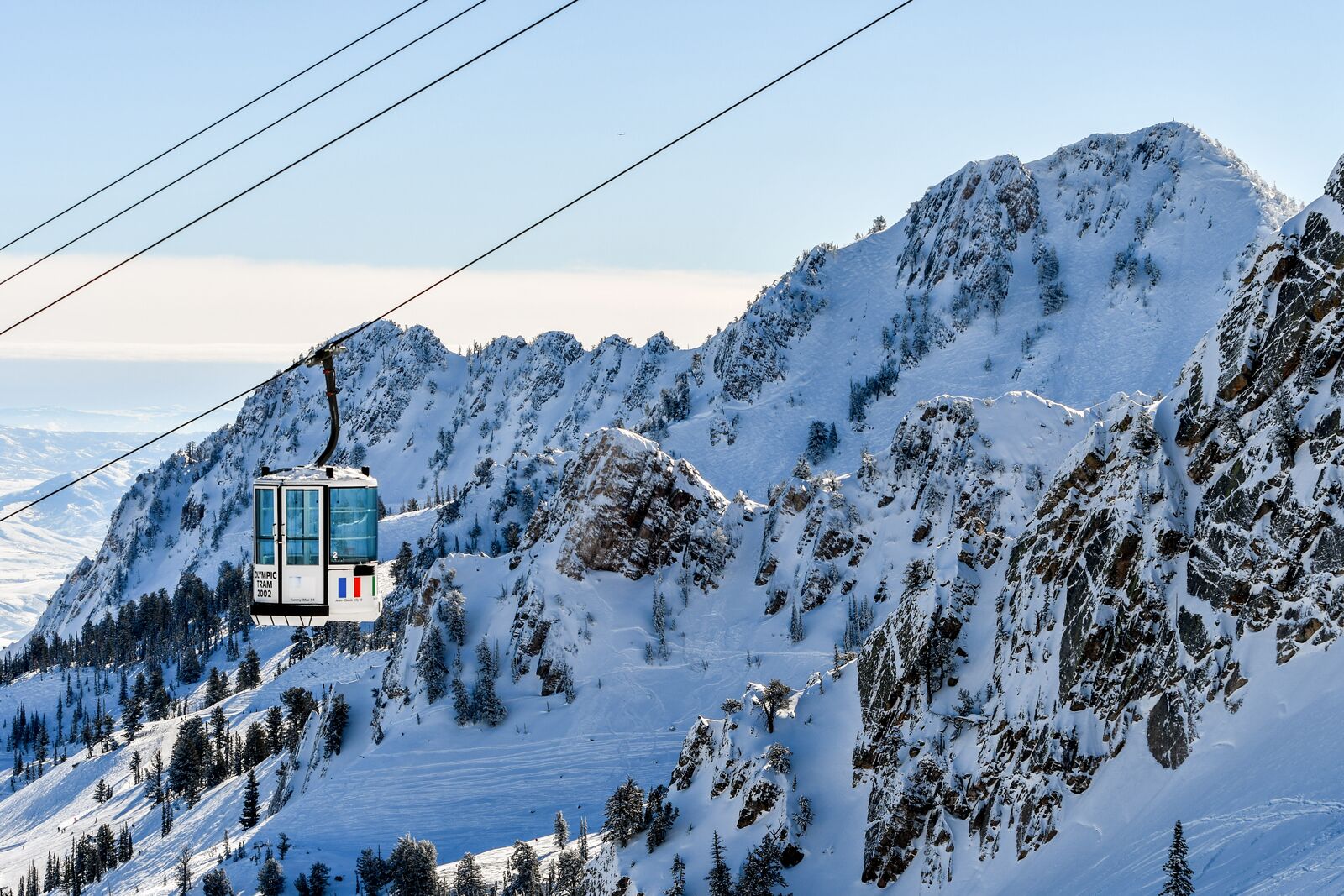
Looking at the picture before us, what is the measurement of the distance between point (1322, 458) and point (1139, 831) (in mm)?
15670

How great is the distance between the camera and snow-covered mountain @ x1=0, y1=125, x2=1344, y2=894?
166 ft

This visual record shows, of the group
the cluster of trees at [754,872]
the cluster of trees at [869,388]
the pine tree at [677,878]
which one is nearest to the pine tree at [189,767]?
the cluster of trees at [869,388]

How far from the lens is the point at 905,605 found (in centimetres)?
7262

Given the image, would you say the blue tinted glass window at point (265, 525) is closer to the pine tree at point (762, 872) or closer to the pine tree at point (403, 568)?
the pine tree at point (762, 872)

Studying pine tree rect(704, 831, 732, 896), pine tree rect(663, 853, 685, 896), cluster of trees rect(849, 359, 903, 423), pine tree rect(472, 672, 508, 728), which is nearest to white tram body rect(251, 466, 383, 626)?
pine tree rect(704, 831, 732, 896)

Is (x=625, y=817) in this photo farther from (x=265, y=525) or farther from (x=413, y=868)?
(x=265, y=525)

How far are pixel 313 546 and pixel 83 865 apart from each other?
133494 mm

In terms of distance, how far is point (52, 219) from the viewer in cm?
2764

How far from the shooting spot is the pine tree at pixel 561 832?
323ft

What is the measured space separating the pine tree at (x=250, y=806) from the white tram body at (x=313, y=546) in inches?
4096

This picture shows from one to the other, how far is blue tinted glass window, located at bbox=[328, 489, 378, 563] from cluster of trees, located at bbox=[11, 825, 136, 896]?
127 metres

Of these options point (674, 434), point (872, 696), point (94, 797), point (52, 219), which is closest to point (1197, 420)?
point (872, 696)

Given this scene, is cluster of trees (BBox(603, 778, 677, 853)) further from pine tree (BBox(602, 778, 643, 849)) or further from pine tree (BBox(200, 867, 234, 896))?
pine tree (BBox(200, 867, 234, 896))

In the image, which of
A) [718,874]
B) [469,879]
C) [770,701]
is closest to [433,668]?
[469,879]
